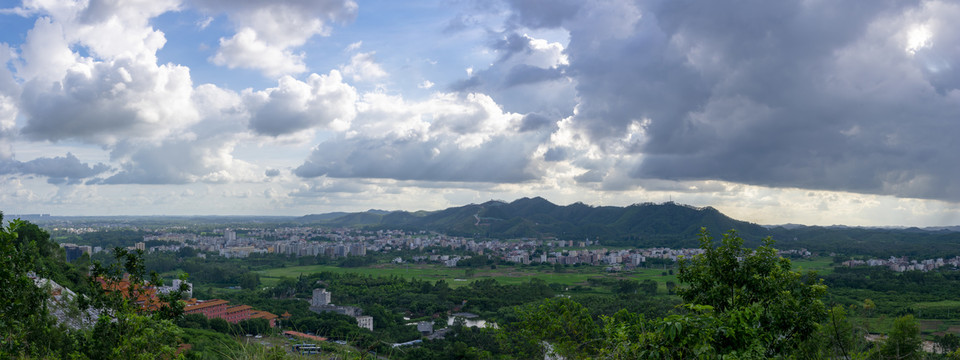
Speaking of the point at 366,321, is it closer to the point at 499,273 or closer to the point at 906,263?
the point at 499,273

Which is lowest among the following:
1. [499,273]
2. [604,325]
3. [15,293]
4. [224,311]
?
[499,273]

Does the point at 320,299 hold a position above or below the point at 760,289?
below

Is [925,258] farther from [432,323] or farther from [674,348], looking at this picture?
[674,348]

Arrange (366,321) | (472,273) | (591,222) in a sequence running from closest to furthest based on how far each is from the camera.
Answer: (366,321) → (472,273) → (591,222)

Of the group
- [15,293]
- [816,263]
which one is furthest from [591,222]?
[15,293]

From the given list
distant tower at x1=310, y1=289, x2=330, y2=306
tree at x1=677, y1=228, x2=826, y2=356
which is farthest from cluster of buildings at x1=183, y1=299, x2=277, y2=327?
tree at x1=677, y1=228, x2=826, y2=356

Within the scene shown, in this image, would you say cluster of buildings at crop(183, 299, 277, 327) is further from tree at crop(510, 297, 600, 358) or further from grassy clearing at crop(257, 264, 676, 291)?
tree at crop(510, 297, 600, 358)

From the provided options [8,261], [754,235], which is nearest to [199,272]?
[8,261]
